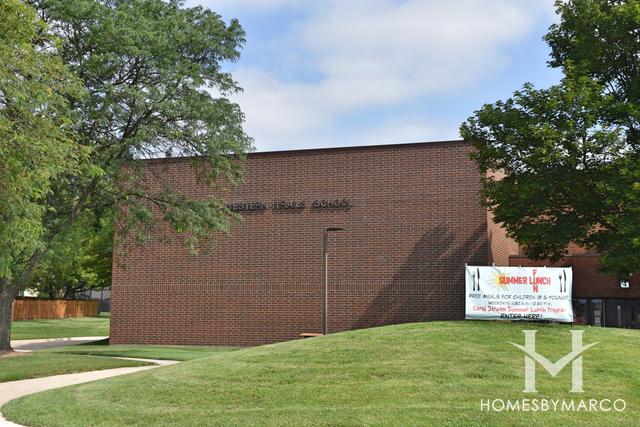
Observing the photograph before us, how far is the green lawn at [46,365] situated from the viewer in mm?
17188

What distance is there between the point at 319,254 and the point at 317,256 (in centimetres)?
13

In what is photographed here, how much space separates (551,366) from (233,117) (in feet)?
53.3

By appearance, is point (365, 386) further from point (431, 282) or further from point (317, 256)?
point (317, 256)

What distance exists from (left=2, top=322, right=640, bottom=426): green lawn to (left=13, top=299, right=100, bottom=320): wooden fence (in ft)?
162

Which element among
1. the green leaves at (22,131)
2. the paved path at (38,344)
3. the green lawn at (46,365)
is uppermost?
the green leaves at (22,131)

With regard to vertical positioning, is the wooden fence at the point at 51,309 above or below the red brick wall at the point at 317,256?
below

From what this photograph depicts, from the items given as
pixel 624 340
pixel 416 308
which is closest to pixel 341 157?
pixel 416 308

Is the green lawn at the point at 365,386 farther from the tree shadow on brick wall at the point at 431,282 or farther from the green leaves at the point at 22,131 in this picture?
the tree shadow on brick wall at the point at 431,282

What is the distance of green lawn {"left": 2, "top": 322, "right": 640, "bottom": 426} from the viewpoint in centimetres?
969

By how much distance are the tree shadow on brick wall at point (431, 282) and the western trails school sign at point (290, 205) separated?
3.51 m

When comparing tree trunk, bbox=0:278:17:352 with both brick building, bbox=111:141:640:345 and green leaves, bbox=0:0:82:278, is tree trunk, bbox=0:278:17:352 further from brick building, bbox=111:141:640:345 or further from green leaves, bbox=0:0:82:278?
green leaves, bbox=0:0:82:278

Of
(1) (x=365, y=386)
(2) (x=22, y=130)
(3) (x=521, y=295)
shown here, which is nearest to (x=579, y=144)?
(3) (x=521, y=295)

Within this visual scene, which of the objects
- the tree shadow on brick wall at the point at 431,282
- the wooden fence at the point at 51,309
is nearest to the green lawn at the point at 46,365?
the tree shadow on brick wall at the point at 431,282

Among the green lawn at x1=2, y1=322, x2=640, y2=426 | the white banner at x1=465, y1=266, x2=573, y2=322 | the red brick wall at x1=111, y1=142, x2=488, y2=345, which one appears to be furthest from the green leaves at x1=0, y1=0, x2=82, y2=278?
the white banner at x1=465, y1=266, x2=573, y2=322
